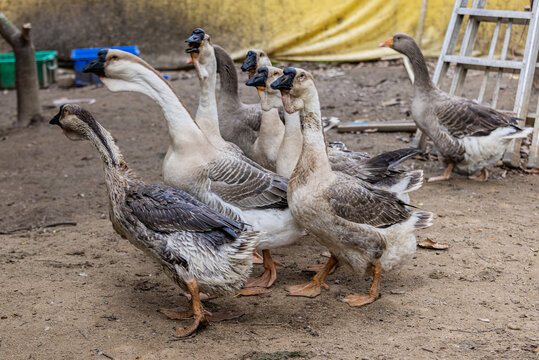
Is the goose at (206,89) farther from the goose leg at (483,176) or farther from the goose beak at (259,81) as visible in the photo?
the goose leg at (483,176)

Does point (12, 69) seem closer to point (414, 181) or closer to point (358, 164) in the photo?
point (358, 164)

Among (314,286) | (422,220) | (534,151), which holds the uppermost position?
(422,220)

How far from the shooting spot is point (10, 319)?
3916 mm

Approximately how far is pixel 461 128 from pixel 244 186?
11.2 ft

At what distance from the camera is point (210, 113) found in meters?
5.32

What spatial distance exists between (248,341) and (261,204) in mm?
1153

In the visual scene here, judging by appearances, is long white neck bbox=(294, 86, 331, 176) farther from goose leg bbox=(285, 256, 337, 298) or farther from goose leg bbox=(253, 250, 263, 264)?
goose leg bbox=(253, 250, 263, 264)

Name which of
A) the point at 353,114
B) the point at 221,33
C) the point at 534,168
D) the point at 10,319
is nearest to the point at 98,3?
the point at 221,33

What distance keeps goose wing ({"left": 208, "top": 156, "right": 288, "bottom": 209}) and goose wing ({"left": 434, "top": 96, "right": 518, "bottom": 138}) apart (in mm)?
3082

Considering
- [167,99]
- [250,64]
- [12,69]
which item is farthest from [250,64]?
[12,69]

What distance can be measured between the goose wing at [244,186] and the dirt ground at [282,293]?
0.69 m

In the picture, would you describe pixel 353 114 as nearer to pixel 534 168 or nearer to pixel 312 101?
pixel 534 168

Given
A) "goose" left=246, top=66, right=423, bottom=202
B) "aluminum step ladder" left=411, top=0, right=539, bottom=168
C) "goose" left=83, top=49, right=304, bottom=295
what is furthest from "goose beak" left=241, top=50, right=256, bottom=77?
"aluminum step ladder" left=411, top=0, right=539, bottom=168

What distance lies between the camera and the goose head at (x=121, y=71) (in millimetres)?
4203
